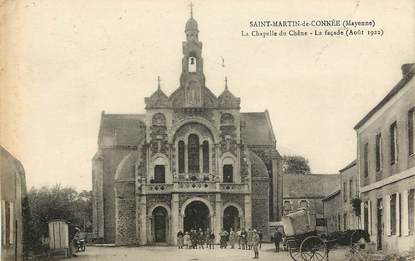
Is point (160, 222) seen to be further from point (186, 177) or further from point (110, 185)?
point (110, 185)

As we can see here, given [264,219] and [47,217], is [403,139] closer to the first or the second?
[47,217]

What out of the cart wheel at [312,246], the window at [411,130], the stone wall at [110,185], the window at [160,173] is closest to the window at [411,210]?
the window at [411,130]

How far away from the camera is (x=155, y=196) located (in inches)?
1329

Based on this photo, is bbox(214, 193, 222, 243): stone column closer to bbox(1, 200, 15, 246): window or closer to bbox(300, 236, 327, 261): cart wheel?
bbox(300, 236, 327, 261): cart wheel

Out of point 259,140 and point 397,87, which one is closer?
point 397,87

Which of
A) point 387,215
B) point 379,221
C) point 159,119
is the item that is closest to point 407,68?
point 387,215

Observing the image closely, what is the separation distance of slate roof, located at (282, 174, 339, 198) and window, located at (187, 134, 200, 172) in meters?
25.4

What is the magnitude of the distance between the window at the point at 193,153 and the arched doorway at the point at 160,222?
115 inches

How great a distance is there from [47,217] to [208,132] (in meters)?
12.9

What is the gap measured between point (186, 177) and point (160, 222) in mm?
2905

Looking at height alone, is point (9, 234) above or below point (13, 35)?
below

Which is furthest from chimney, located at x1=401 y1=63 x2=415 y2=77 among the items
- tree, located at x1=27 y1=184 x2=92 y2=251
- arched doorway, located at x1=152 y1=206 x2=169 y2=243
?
arched doorway, located at x1=152 y1=206 x2=169 y2=243

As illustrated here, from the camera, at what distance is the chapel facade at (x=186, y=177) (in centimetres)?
3309

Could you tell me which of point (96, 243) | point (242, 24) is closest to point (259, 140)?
point (96, 243)
